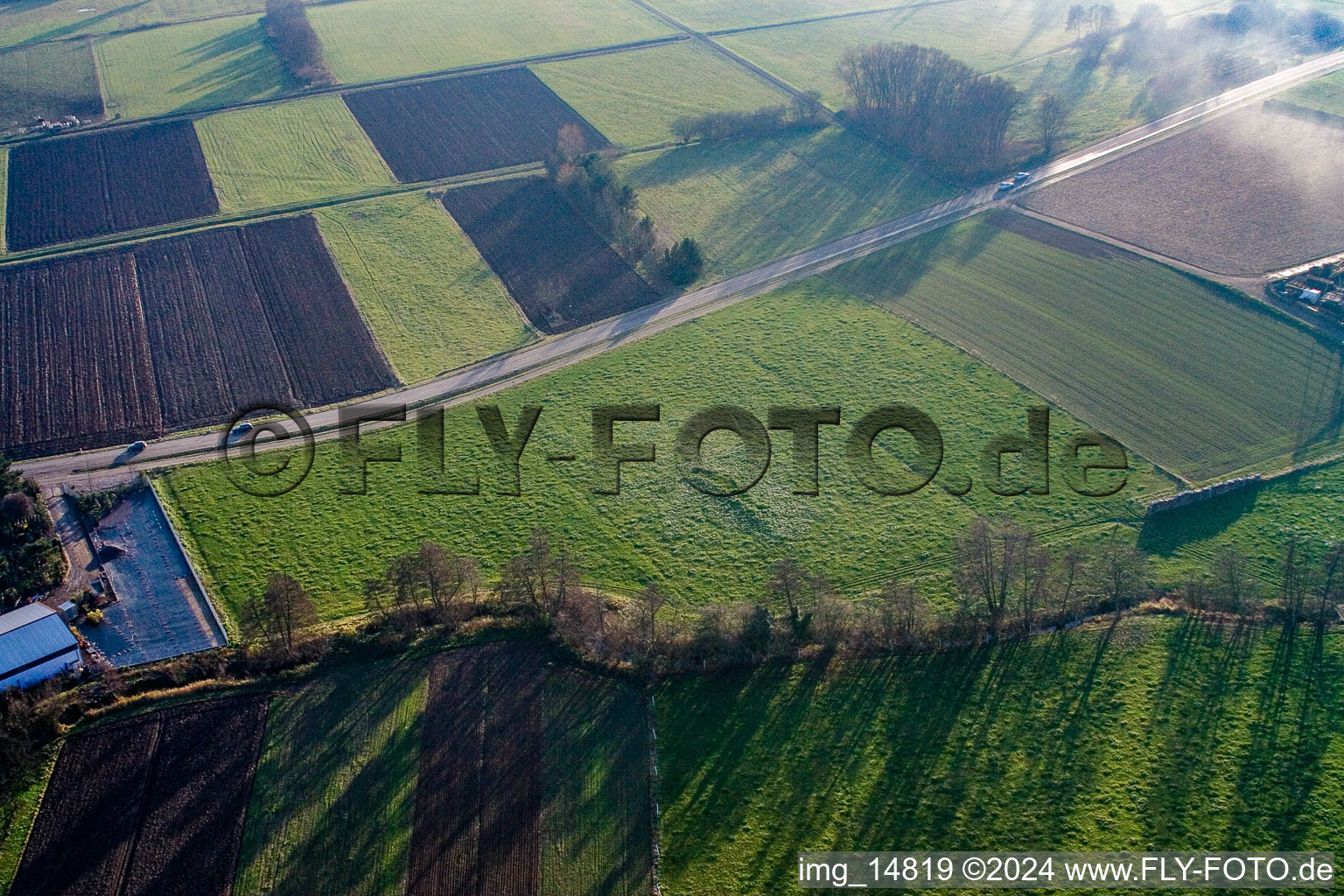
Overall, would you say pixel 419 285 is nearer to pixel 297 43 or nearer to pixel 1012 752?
pixel 1012 752

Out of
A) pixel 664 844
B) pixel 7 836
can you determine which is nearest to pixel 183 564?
pixel 7 836

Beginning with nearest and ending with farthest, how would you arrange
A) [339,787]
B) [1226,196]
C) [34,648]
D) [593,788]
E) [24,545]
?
[339,787]
[593,788]
[34,648]
[24,545]
[1226,196]

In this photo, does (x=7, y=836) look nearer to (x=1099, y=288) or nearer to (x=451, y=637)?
(x=451, y=637)

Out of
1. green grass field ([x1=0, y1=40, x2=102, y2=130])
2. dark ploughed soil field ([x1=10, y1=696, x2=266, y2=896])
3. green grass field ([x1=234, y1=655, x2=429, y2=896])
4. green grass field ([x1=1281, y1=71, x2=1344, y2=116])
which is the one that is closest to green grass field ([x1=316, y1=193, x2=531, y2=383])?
green grass field ([x1=234, y1=655, x2=429, y2=896])

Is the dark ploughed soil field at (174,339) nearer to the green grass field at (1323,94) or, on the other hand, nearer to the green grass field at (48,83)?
the green grass field at (48,83)

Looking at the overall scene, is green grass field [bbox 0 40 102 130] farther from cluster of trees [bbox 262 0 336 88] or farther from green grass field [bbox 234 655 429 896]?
green grass field [bbox 234 655 429 896]
